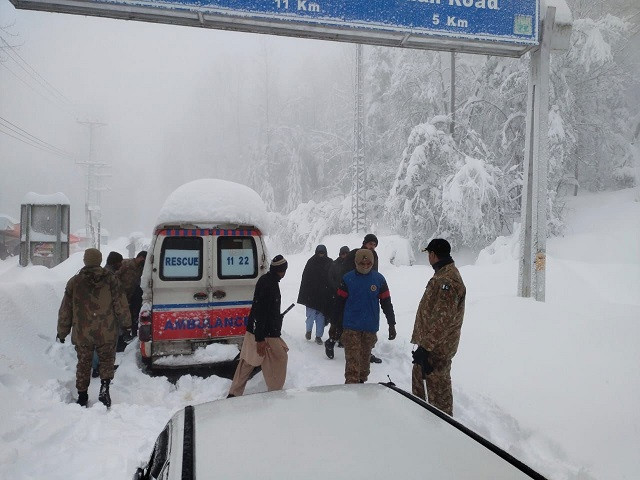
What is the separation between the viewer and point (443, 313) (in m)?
4.07

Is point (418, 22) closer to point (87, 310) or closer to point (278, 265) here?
point (278, 265)

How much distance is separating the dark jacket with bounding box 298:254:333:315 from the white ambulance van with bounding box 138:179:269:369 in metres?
1.71

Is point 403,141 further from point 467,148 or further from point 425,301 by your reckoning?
point 425,301

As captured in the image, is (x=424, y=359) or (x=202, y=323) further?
(x=202, y=323)

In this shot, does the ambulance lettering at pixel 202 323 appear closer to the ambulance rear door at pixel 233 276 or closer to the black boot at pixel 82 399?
the ambulance rear door at pixel 233 276

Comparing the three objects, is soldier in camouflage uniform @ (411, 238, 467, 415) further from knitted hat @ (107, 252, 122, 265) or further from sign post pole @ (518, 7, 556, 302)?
knitted hat @ (107, 252, 122, 265)

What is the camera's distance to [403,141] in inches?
969

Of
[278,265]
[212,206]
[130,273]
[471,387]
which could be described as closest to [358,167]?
[130,273]

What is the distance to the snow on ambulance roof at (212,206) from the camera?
6.17 metres

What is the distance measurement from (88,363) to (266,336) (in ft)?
7.19

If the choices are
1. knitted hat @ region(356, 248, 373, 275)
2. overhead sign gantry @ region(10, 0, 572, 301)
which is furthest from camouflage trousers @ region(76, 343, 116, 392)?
overhead sign gantry @ region(10, 0, 572, 301)

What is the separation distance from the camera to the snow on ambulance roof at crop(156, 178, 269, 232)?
617 centimetres

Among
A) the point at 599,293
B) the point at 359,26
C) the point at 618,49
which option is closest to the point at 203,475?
the point at 359,26

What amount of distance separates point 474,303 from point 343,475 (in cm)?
719
